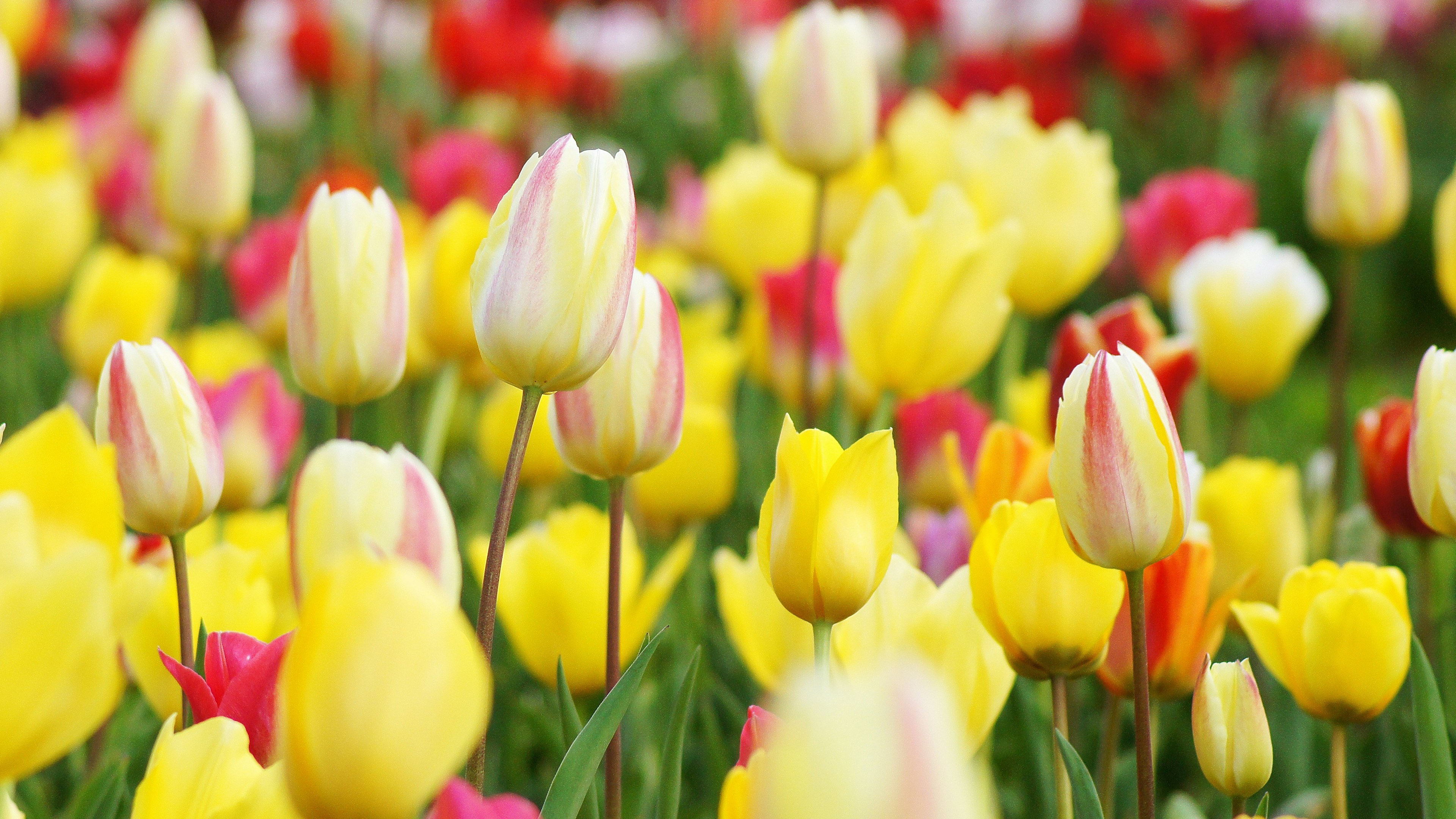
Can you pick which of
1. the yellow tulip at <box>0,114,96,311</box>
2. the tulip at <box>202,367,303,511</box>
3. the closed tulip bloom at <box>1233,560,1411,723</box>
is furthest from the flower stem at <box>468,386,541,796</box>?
the yellow tulip at <box>0,114,96,311</box>

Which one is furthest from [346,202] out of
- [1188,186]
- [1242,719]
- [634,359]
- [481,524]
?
[1188,186]

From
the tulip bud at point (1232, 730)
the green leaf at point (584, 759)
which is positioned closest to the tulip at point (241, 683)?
the green leaf at point (584, 759)

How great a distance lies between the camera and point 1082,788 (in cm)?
48

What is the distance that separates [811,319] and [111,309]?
2.32ft

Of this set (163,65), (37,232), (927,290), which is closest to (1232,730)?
(927,290)

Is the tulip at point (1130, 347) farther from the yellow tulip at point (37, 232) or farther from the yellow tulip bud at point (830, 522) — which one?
the yellow tulip at point (37, 232)

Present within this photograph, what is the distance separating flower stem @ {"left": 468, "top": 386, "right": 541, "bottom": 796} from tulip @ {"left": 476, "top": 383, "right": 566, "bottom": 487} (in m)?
0.42

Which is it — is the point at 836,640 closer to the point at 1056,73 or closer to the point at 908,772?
the point at 908,772

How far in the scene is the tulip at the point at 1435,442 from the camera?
1.94 ft

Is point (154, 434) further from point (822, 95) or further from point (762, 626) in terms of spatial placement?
point (822, 95)

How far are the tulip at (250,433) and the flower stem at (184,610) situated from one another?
377 mm

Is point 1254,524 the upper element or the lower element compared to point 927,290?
lower

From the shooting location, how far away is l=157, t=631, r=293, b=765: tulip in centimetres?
48

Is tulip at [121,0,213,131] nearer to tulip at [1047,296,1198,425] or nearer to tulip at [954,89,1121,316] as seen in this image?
tulip at [954,89,1121,316]
